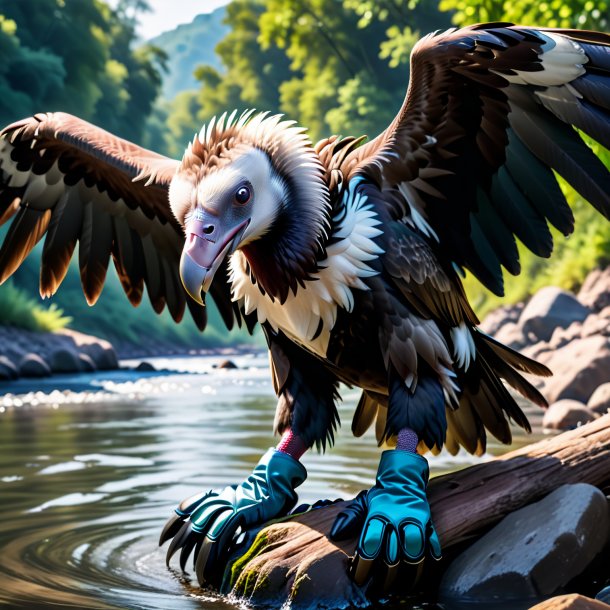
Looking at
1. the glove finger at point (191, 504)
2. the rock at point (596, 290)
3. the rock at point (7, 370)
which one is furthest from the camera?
the rock at point (596, 290)

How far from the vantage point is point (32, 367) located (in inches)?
556

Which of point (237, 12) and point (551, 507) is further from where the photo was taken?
point (237, 12)

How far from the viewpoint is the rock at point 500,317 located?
17344 mm

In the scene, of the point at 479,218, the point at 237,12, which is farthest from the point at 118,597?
the point at 237,12

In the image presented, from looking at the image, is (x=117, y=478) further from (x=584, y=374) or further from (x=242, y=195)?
(x=584, y=374)

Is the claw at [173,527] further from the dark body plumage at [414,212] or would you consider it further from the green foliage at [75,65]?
the green foliage at [75,65]

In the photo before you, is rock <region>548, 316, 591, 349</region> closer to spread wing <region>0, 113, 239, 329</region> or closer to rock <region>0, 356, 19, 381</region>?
rock <region>0, 356, 19, 381</region>

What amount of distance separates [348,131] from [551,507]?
28.1 m

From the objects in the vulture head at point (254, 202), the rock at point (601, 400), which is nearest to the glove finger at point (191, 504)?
the vulture head at point (254, 202)

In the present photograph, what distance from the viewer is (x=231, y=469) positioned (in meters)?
5.84

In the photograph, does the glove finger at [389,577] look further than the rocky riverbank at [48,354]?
No

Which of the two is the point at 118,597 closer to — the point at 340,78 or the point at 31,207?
the point at 31,207

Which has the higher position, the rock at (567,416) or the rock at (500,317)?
the rock at (567,416)

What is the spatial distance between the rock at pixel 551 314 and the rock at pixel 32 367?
6696 millimetres
